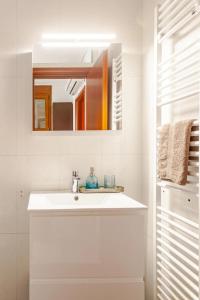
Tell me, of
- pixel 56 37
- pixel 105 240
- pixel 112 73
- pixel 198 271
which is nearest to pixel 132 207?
pixel 105 240

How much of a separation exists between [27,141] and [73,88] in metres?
0.43

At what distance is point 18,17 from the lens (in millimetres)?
2406

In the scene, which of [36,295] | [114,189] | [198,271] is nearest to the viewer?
[198,271]

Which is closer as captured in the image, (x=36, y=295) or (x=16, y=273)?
(x=36, y=295)

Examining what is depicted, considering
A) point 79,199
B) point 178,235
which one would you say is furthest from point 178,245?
point 79,199

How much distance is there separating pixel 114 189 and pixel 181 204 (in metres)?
0.61

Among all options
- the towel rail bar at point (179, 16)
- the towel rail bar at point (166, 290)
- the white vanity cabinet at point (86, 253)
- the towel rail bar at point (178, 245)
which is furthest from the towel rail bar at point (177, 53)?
the towel rail bar at point (166, 290)

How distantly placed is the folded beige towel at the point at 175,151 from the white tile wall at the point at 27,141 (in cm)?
65

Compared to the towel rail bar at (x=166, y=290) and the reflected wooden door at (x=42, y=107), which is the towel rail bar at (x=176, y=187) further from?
the reflected wooden door at (x=42, y=107)

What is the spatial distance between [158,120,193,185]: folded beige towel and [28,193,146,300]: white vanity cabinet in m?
0.22

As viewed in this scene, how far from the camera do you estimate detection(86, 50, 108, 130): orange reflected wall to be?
7.86ft

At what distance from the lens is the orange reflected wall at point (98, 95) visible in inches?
94.3

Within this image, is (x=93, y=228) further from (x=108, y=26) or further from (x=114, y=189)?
(x=108, y=26)

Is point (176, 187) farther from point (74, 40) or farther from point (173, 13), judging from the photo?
point (74, 40)
